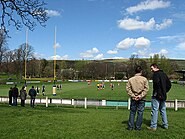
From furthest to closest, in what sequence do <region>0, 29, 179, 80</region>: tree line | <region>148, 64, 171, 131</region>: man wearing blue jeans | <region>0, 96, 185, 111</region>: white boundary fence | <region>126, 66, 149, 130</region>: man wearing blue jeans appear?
<region>0, 29, 179, 80</region>: tree line, <region>0, 96, 185, 111</region>: white boundary fence, <region>148, 64, 171, 131</region>: man wearing blue jeans, <region>126, 66, 149, 130</region>: man wearing blue jeans

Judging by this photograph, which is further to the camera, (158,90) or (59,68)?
(59,68)

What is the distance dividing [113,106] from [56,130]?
48.7 ft

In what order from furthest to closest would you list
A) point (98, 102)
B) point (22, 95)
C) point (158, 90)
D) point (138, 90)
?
point (98, 102) → point (22, 95) → point (158, 90) → point (138, 90)

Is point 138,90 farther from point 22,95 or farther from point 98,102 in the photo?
point 22,95

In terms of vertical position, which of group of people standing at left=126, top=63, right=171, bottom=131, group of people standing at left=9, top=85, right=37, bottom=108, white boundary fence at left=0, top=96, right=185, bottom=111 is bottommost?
white boundary fence at left=0, top=96, right=185, bottom=111

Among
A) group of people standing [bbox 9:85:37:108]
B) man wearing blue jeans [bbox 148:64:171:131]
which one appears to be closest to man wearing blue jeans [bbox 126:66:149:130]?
man wearing blue jeans [bbox 148:64:171:131]

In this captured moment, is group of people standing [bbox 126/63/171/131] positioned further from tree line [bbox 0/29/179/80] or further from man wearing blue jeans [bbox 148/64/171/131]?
tree line [bbox 0/29/179/80]

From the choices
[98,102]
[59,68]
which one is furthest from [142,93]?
[59,68]

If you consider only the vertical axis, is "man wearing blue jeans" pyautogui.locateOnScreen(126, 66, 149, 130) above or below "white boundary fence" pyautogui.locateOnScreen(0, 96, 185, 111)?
above

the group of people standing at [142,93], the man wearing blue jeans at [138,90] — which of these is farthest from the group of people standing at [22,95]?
the man wearing blue jeans at [138,90]

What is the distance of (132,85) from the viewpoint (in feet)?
24.3

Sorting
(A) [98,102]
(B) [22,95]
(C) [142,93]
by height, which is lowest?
(A) [98,102]

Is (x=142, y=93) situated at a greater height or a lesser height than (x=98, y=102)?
greater

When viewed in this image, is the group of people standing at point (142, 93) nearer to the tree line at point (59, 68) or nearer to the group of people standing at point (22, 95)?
the group of people standing at point (22, 95)
